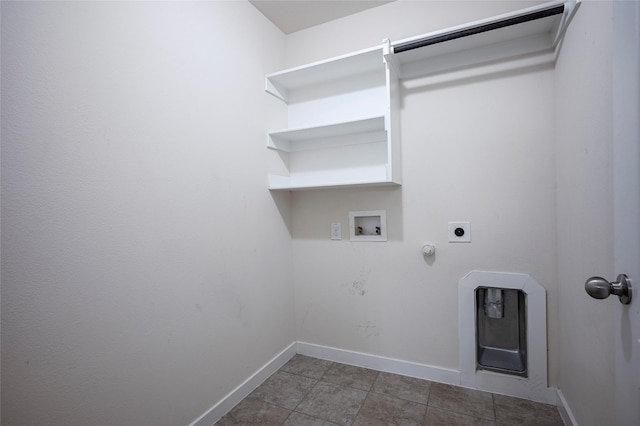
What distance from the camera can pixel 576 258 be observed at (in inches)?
52.1

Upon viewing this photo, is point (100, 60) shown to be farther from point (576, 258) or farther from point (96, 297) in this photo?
point (576, 258)

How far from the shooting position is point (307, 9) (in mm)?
1996

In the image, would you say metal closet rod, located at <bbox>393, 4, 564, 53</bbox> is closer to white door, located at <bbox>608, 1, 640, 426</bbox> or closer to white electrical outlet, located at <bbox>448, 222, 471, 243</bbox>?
white door, located at <bbox>608, 1, 640, 426</bbox>

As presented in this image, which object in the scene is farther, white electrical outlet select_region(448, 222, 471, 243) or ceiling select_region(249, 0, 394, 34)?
ceiling select_region(249, 0, 394, 34)

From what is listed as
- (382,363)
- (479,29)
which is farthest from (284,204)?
(479,29)

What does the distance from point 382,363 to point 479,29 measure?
208 cm

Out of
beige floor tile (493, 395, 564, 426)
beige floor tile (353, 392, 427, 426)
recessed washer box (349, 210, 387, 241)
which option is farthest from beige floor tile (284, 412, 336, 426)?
recessed washer box (349, 210, 387, 241)

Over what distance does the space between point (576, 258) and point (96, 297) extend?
2.00 metres

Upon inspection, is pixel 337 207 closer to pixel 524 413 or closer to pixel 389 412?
pixel 389 412

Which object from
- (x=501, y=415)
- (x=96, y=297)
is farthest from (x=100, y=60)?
(x=501, y=415)

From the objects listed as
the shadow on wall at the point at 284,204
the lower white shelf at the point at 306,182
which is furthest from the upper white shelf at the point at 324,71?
the shadow on wall at the point at 284,204

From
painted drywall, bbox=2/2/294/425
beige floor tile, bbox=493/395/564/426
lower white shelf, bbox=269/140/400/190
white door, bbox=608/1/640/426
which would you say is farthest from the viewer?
lower white shelf, bbox=269/140/400/190

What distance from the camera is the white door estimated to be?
679 mm

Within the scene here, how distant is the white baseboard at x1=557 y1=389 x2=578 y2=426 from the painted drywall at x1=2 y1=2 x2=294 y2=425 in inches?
66.2
